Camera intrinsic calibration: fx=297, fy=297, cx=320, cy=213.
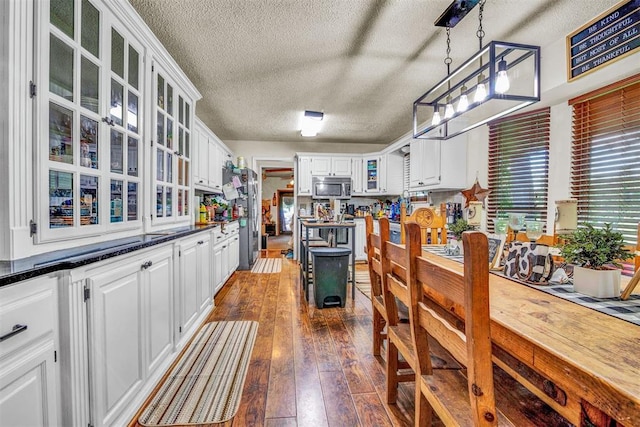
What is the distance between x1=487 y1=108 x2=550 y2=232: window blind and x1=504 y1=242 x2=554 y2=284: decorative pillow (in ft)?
7.15

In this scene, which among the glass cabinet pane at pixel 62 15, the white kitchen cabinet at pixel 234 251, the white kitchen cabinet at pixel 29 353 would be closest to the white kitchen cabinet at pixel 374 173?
the white kitchen cabinet at pixel 234 251

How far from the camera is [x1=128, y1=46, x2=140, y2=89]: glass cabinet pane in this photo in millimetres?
1854

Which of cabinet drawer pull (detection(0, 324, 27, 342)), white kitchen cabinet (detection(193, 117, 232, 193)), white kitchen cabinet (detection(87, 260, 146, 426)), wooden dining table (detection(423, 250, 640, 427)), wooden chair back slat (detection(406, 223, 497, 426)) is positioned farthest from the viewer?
white kitchen cabinet (detection(193, 117, 232, 193))

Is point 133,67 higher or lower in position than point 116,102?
higher

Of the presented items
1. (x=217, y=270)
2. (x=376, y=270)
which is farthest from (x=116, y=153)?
(x=217, y=270)

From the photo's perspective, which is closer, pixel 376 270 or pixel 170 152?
pixel 376 270

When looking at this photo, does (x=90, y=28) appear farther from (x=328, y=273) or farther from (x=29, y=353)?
(x=328, y=273)

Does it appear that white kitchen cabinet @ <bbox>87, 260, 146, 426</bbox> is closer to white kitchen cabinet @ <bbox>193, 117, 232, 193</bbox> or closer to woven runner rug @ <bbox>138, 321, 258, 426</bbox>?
woven runner rug @ <bbox>138, 321, 258, 426</bbox>

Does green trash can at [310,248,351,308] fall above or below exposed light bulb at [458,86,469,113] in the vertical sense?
below

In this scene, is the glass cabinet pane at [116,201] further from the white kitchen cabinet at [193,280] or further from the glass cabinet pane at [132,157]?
the white kitchen cabinet at [193,280]

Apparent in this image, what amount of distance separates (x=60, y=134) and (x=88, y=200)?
0.33m

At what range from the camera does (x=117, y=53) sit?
5.65ft

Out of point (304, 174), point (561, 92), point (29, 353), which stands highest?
point (561, 92)

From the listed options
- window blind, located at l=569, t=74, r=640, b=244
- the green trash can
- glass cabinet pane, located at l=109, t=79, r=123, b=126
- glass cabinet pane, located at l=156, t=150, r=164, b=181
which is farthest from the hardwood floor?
window blind, located at l=569, t=74, r=640, b=244
